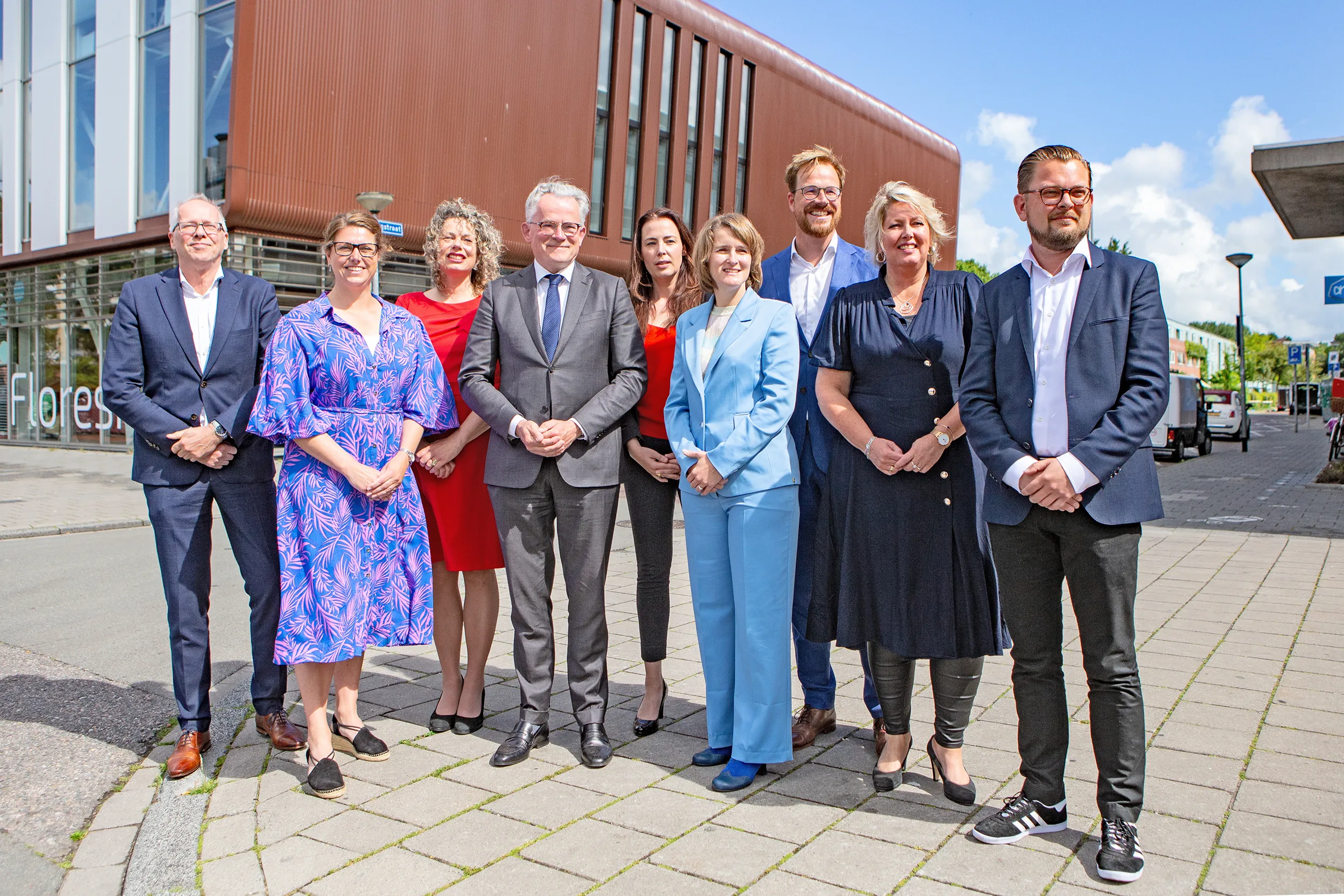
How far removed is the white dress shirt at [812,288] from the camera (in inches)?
166

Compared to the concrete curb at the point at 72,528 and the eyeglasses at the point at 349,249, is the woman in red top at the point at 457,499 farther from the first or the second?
the concrete curb at the point at 72,528

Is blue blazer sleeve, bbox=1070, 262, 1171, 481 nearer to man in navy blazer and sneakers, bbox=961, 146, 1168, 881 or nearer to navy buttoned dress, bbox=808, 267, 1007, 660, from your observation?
man in navy blazer and sneakers, bbox=961, 146, 1168, 881

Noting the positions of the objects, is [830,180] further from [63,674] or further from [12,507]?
[12,507]

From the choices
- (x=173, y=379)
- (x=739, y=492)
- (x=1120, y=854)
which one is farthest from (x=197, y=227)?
(x=1120, y=854)

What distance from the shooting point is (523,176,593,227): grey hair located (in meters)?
4.20

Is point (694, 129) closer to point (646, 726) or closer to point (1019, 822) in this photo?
point (646, 726)

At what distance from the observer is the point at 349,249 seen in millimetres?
3980

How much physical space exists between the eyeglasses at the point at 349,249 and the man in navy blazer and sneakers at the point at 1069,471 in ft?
7.78

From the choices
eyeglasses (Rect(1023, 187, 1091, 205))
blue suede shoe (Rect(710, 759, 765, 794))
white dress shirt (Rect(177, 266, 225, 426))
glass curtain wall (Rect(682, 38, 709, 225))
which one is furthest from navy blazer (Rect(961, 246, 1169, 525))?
glass curtain wall (Rect(682, 38, 709, 225))

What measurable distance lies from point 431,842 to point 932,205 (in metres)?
2.80

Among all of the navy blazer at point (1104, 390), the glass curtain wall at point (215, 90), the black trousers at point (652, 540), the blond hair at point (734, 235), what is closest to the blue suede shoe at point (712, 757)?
the black trousers at point (652, 540)

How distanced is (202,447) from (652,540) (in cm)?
181

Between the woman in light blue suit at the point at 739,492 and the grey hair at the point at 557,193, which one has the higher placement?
the grey hair at the point at 557,193

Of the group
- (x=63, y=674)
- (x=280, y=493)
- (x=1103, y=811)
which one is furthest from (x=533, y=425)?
(x=63, y=674)
